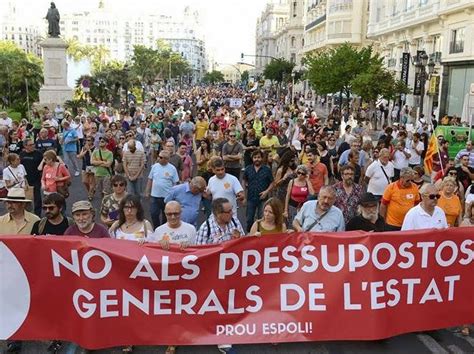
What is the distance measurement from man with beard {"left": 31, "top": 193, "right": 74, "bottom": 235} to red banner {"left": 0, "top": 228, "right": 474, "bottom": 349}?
2.32ft

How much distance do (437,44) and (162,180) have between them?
30048 mm

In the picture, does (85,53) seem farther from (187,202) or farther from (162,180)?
(187,202)

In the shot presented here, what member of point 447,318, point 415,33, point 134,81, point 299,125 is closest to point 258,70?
point 134,81

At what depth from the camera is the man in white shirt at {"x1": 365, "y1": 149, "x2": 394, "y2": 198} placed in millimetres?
8586

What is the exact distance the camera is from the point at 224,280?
4797mm

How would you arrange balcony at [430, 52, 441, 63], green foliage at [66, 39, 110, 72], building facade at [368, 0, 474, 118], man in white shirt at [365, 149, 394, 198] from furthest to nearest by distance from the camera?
green foliage at [66, 39, 110, 72], balcony at [430, 52, 441, 63], building facade at [368, 0, 474, 118], man in white shirt at [365, 149, 394, 198]

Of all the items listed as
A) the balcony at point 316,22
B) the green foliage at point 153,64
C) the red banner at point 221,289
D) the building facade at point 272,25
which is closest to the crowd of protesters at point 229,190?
the red banner at point 221,289

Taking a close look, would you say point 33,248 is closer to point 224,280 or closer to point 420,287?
point 224,280

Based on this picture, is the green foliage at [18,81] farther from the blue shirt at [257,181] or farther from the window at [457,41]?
the blue shirt at [257,181]

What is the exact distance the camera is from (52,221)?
5.45 meters

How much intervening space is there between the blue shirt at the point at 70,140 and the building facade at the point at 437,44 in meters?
18.7

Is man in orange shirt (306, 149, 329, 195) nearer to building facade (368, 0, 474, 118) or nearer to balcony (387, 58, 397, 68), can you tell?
building facade (368, 0, 474, 118)

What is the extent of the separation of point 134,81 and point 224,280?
48.9 metres

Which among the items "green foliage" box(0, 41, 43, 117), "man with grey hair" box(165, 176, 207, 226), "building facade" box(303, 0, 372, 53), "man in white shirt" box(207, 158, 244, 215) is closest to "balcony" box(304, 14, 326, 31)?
"building facade" box(303, 0, 372, 53)
